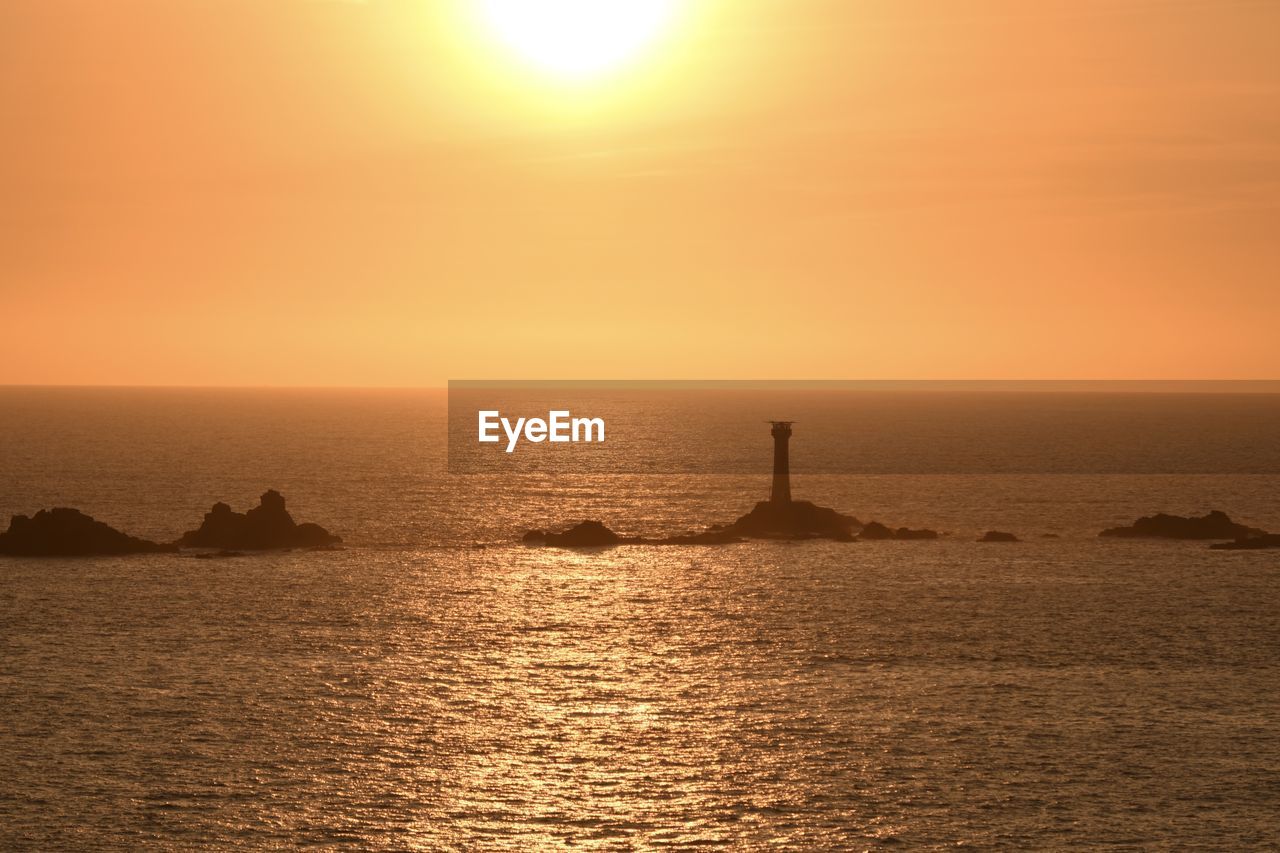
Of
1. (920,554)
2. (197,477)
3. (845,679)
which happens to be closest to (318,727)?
(845,679)

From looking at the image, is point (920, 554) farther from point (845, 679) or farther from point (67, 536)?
point (67, 536)

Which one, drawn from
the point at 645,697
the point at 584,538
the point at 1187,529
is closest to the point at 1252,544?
the point at 1187,529

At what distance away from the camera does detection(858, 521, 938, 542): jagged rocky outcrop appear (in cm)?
11975

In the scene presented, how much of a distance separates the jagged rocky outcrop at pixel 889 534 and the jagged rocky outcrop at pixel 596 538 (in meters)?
11.3

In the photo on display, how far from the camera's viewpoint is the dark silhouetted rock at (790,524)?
12081 cm

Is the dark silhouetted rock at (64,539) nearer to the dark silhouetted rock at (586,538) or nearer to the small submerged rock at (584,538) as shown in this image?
the small submerged rock at (584,538)

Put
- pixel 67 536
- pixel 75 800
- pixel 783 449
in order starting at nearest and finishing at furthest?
pixel 75 800 → pixel 67 536 → pixel 783 449

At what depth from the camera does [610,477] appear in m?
186

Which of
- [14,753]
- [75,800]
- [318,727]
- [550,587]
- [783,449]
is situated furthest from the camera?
[783,449]

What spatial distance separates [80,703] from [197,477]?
12124 cm

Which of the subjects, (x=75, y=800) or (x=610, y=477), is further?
(x=610, y=477)

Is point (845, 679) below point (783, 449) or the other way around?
below

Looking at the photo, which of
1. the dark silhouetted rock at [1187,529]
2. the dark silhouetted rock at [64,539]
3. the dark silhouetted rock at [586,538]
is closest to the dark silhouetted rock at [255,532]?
the dark silhouetted rock at [64,539]

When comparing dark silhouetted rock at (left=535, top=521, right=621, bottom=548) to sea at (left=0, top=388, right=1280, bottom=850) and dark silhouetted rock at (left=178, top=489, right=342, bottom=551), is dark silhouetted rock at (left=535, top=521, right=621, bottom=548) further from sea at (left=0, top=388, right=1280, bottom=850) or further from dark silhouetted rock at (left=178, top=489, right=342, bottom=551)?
dark silhouetted rock at (left=178, top=489, right=342, bottom=551)
